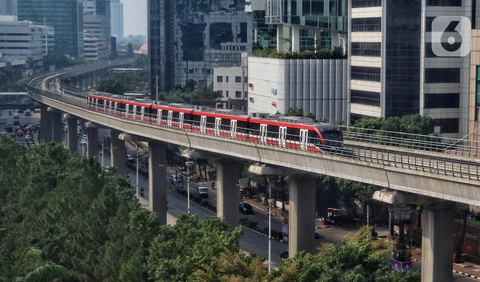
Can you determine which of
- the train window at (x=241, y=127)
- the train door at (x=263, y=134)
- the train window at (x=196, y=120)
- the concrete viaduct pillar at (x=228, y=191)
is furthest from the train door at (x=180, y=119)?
the train door at (x=263, y=134)

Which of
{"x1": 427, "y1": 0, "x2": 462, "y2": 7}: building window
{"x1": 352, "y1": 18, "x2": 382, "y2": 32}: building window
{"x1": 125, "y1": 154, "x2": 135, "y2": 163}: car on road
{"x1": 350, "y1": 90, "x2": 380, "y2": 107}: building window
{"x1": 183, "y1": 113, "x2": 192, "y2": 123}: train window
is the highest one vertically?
{"x1": 427, "y1": 0, "x2": 462, "y2": 7}: building window

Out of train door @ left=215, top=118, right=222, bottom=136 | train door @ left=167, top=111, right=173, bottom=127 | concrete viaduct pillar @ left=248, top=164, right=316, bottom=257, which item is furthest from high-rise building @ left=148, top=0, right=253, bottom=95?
concrete viaduct pillar @ left=248, top=164, right=316, bottom=257

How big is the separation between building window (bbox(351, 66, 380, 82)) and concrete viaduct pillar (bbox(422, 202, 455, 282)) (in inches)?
1728

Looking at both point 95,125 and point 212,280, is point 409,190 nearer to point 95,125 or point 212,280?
point 212,280

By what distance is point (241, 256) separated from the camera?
4897 cm

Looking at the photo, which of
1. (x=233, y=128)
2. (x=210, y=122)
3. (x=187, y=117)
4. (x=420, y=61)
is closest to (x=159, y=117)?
(x=187, y=117)

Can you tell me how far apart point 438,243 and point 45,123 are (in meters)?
119

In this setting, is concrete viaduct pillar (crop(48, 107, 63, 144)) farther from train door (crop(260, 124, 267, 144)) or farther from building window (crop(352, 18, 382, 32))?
train door (crop(260, 124, 267, 144))

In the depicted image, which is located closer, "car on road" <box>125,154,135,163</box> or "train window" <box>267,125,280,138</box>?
"train window" <box>267,125,280,138</box>

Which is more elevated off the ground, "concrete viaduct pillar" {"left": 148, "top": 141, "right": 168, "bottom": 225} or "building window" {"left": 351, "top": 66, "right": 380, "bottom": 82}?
"building window" {"left": 351, "top": 66, "right": 380, "bottom": 82}

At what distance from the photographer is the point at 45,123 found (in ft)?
538

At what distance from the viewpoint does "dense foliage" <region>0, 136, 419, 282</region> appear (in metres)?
44.9

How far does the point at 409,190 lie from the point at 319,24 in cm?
6007

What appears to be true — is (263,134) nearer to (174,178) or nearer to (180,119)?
(180,119)
